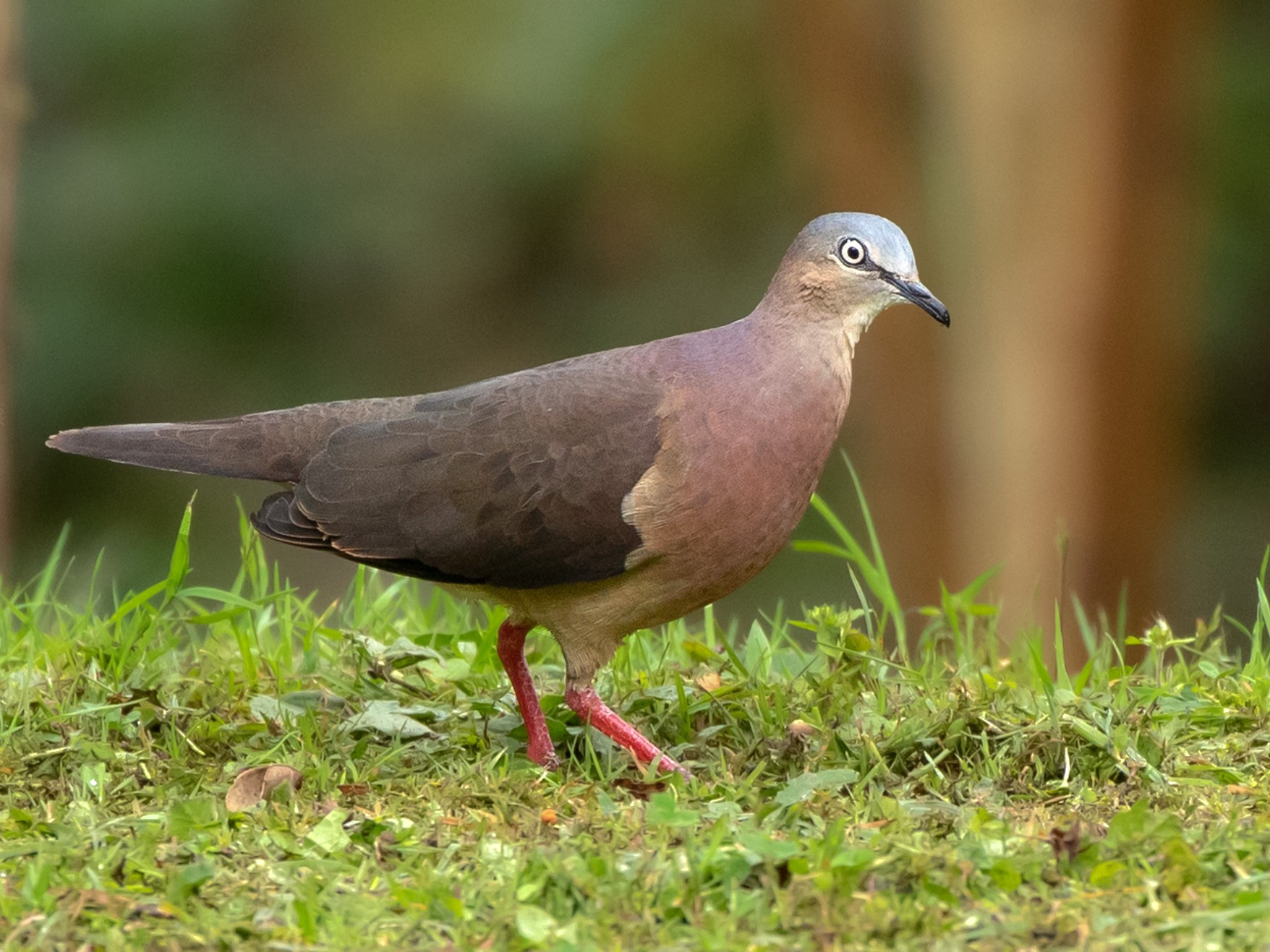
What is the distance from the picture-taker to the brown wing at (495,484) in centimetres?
427

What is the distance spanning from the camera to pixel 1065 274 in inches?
342

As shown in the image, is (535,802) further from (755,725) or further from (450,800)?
(755,725)

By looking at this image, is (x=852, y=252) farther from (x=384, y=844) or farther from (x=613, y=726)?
(x=384, y=844)

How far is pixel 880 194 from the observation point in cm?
924

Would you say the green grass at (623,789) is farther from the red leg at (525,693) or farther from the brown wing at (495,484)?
the brown wing at (495,484)

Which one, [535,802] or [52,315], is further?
[52,315]

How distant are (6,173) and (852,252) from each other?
16.5 ft

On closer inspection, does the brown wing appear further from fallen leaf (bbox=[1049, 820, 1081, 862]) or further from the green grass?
fallen leaf (bbox=[1049, 820, 1081, 862])

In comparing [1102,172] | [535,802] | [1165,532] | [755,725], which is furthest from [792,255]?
[1165,532]

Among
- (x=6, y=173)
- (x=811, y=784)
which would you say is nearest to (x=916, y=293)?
(x=811, y=784)

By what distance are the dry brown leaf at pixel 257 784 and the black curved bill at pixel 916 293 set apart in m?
1.97

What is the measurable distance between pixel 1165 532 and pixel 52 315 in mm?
7419

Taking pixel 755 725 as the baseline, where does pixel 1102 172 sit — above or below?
above

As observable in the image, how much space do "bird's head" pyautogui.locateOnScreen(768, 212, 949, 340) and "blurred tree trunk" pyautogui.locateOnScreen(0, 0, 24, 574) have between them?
187 inches
